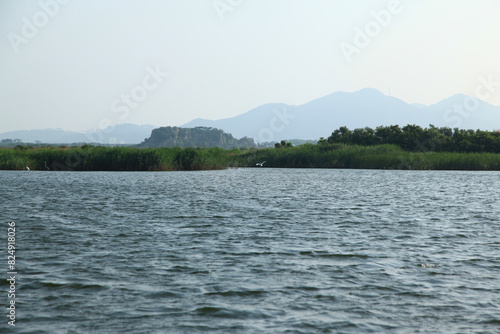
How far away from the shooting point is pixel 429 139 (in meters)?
83.3

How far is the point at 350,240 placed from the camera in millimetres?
15195

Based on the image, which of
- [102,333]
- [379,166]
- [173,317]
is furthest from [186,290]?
[379,166]

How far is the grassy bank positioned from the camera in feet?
184

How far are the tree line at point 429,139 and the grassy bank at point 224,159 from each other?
10885mm

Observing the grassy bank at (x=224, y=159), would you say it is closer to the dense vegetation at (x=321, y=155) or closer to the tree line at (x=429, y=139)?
the dense vegetation at (x=321, y=155)

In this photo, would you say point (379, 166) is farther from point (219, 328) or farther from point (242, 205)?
point (219, 328)

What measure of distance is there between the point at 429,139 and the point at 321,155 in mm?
21694

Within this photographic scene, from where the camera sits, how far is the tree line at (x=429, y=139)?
78750mm

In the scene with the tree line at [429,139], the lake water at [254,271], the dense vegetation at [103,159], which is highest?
the tree line at [429,139]

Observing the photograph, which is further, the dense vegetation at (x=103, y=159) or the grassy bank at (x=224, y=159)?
the grassy bank at (x=224, y=159)

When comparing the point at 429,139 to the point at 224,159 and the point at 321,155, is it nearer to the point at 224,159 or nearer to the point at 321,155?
the point at 321,155

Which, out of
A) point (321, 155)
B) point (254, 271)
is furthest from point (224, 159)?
point (254, 271)

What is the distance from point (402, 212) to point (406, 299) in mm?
14431

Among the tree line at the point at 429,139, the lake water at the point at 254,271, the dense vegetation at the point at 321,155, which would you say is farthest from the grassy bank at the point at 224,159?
the lake water at the point at 254,271
